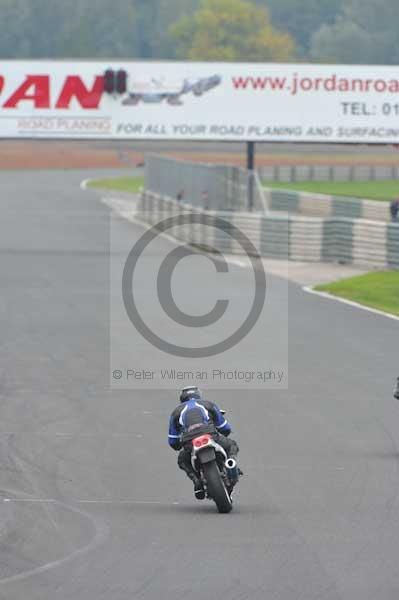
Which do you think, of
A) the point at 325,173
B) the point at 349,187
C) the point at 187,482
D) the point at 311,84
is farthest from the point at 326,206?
the point at 187,482

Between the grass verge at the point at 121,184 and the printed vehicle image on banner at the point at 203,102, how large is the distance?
102 ft

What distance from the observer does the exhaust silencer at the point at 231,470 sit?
38.2 ft

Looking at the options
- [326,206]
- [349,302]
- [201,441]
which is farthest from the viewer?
[326,206]

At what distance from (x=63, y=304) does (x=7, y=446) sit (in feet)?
42.9

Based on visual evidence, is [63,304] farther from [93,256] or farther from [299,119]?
[299,119]

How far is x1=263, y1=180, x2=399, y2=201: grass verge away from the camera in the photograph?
6928 cm

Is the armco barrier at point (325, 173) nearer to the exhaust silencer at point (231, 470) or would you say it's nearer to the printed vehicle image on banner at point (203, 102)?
the printed vehicle image on banner at point (203, 102)

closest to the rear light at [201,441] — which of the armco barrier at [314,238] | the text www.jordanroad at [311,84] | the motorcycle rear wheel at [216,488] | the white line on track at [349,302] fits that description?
the motorcycle rear wheel at [216,488]

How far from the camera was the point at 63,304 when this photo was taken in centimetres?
2706

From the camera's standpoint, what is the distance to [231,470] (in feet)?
38.3

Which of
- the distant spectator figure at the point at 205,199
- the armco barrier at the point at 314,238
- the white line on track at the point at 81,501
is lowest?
the white line on track at the point at 81,501

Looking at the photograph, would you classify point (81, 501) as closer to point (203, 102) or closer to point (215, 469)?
point (215, 469)

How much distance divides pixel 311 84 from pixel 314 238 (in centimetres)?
568

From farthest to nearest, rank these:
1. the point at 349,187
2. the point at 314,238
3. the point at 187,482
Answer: the point at 349,187, the point at 314,238, the point at 187,482
